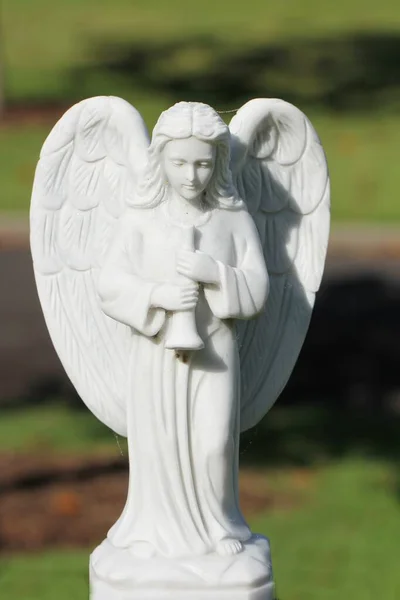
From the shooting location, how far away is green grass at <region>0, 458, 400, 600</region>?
776cm

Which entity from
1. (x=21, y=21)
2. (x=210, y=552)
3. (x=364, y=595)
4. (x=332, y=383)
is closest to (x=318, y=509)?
(x=364, y=595)

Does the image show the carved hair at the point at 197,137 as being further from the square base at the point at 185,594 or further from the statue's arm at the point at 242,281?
the square base at the point at 185,594

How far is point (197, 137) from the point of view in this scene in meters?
4.73

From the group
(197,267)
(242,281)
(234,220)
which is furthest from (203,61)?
(197,267)

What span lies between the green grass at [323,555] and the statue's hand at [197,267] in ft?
10.9

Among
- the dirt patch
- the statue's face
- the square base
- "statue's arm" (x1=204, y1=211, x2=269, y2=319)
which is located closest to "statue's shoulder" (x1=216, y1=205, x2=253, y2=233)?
"statue's arm" (x1=204, y1=211, x2=269, y2=319)

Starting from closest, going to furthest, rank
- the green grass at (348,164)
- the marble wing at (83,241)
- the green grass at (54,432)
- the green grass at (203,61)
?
the marble wing at (83,241)
the green grass at (54,432)
the green grass at (348,164)
the green grass at (203,61)

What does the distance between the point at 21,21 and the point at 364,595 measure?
21.5 meters

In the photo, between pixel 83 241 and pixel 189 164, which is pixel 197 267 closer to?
pixel 189 164

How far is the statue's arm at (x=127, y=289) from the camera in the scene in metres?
4.82

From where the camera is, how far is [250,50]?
2598 centimetres

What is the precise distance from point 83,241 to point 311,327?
8.34 meters

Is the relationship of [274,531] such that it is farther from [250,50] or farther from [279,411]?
[250,50]

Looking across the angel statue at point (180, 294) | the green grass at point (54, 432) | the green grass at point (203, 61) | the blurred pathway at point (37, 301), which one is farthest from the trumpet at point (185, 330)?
the green grass at point (203, 61)
